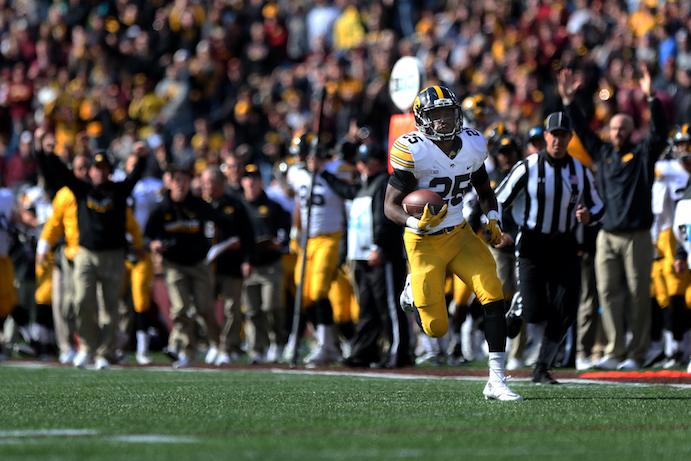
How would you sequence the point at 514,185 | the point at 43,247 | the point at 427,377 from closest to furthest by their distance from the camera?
the point at 514,185 → the point at 427,377 → the point at 43,247

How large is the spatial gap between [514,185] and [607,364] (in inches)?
102

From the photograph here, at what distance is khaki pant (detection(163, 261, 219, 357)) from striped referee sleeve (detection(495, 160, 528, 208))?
14.6 ft

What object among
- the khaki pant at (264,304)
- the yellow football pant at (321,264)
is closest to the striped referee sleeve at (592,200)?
the yellow football pant at (321,264)

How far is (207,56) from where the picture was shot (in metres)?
23.4

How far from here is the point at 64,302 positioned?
15375 millimetres

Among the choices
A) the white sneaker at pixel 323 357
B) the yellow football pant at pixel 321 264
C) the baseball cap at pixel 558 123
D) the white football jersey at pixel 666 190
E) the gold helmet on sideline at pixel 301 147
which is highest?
the gold helmet on sideline at pixel 301 147

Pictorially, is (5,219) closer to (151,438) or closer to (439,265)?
(439,265)

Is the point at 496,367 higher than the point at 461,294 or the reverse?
the reverse

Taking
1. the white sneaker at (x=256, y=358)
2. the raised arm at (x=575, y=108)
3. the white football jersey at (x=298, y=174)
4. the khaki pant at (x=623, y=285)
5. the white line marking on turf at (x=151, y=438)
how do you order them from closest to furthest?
the white line marking on turf at (x=151, y=438), the raised arm at (x=575, y=108), the khaki pant at (x=623, y=285), the white football jersey at (x=298, y=174), the white sneaker at (x=256, y=358)

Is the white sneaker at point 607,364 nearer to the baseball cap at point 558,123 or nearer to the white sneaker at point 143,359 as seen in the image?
the baseball cap at point 558,123

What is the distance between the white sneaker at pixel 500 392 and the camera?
28.8 feet

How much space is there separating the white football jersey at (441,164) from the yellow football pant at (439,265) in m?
0.12

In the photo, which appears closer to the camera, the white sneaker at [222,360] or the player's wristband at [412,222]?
the player's wristband at [412,222]

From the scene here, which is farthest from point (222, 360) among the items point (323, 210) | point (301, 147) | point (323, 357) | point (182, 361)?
point (301, 147)
